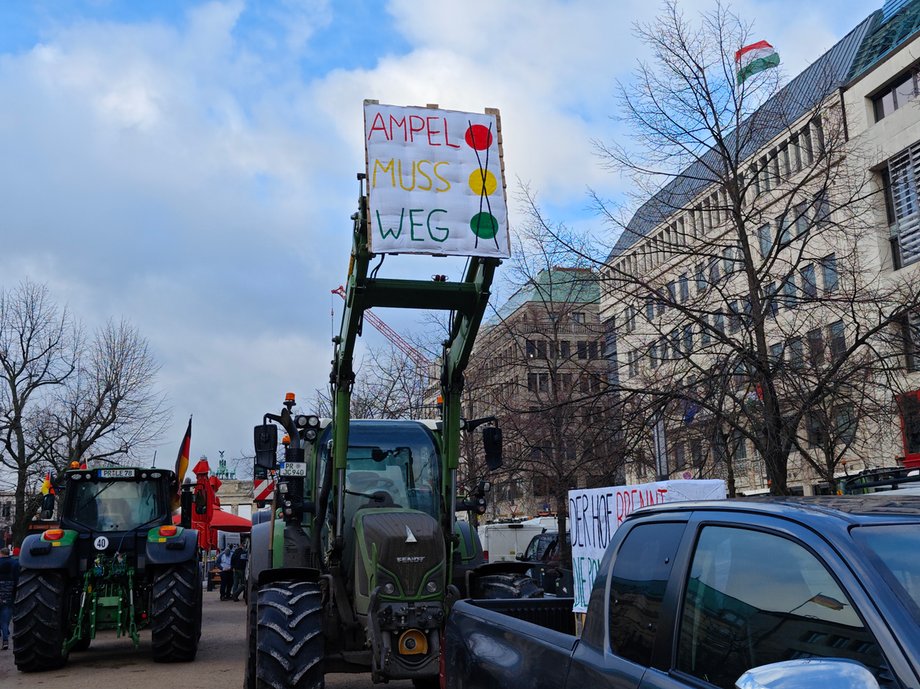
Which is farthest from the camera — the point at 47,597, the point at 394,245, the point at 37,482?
the point at 37,482

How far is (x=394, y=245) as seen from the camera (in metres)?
7.57

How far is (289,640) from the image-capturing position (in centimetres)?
746

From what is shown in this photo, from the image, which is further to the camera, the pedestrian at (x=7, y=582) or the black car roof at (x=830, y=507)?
the pedestrian at (x=7, y=582)

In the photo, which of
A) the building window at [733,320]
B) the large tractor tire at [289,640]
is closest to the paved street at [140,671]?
the large tractor tire at [289,640]

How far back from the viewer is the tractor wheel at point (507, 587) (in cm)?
880

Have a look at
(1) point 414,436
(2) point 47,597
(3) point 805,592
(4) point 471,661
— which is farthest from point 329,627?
(3) point 805,592

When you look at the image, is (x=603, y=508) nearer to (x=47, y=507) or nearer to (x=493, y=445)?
(x=493, y=445)

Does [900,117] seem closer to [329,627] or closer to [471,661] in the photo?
[329,627]

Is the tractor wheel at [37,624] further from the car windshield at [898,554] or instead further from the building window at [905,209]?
the building window at [905,209]

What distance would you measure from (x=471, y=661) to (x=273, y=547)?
17.7 feet

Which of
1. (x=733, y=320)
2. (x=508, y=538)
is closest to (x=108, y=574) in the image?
(x=733, y=320)

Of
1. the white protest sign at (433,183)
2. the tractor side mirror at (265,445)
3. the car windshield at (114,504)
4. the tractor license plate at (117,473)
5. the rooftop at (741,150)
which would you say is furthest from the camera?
the tractor license plate at (117,473)

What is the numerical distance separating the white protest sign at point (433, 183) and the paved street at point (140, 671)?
5.13 metres

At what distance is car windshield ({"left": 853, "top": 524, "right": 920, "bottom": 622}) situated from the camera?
2422mm
